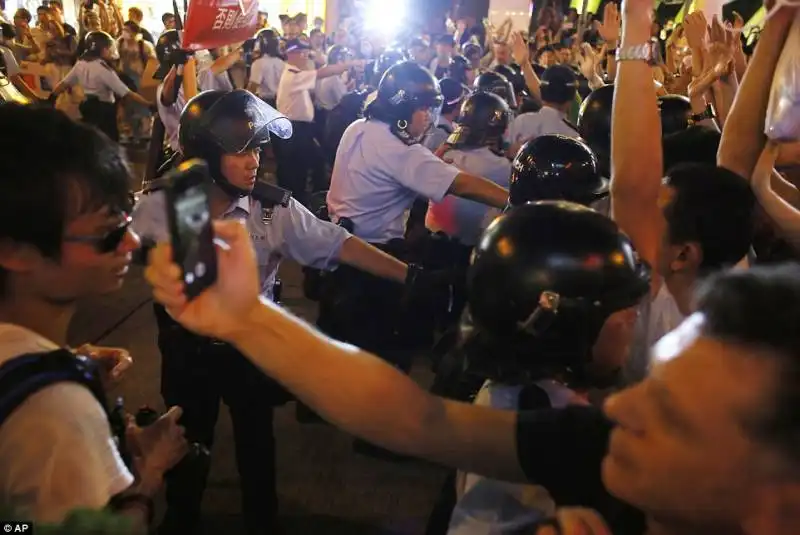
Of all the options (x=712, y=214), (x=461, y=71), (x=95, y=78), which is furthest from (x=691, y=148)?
(x=95, y=78)

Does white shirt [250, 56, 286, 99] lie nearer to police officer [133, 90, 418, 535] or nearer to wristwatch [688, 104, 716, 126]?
wristwatch [688, 104, 716, 126]

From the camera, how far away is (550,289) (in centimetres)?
154

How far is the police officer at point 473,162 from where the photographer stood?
424cm

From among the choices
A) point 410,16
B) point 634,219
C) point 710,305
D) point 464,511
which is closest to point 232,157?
point 634,219

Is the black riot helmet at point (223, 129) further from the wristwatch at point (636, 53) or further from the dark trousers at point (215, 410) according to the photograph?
the wristwatch at point (636, 53)

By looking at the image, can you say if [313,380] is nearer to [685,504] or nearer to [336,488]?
[685,504]

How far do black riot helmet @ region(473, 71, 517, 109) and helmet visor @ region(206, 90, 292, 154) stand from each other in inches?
157

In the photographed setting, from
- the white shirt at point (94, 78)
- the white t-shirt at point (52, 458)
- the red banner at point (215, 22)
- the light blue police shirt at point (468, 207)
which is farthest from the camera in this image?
the white shirt at point (94, 78)

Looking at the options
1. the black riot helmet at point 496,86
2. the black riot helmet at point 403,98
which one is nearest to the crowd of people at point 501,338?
the black riot helmet at point 403,98

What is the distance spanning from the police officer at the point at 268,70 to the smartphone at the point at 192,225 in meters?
8.33

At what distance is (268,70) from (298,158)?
155cm

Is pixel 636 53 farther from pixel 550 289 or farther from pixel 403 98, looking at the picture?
pixel 403 98

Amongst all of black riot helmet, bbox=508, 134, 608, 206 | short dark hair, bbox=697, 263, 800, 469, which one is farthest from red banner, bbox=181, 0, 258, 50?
short dark hair, bbox=697, 263, 800, 469

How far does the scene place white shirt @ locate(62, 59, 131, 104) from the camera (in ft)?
30.6
